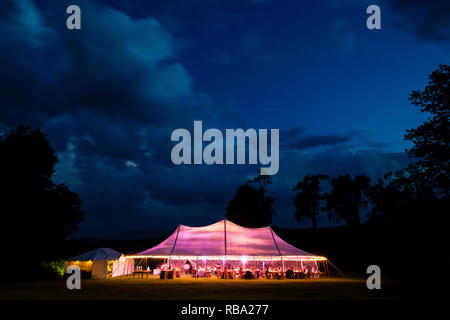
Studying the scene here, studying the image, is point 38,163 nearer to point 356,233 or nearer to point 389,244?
point 389,244

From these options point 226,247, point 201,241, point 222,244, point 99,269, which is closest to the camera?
point 226,247

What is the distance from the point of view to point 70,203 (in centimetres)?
2592

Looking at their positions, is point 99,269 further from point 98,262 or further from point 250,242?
point 250,242

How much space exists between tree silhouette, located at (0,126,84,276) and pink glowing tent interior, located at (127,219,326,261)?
6946 millimetres

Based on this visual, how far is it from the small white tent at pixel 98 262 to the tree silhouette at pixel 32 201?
1993mm

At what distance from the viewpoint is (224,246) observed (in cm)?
2258

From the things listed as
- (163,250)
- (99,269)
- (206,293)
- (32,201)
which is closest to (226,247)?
(163,250)

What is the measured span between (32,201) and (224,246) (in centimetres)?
1401

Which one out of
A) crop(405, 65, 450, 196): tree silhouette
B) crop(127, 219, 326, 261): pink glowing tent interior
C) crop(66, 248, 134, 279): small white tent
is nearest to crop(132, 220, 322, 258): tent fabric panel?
crop(127, 219, 326, 261): pink glowing tent interior

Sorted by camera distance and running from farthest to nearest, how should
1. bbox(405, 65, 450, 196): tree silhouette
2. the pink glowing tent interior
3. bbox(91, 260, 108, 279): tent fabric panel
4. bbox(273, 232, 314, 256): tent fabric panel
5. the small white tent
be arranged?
bbox(91, 260, 108, 279): tent fabric panel
the small white tent
bbox(273, 232, 314, 256): tent fabric panel
the pink glowing tent interior
bbox(405, 65, 450, 196): tree silhouette

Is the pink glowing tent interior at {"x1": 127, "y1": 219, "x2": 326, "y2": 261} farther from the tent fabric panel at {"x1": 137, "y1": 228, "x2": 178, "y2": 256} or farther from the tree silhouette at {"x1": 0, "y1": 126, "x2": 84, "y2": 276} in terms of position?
the tree silhouette at {"x1": 0, "y1": 126, "x2": 84, "y2": 276}

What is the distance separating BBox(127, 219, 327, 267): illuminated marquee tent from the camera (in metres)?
21.7

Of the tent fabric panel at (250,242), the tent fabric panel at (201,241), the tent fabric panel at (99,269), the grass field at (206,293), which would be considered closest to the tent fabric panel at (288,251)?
the tent fabric panel at (250,242)

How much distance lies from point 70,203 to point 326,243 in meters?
37.5
